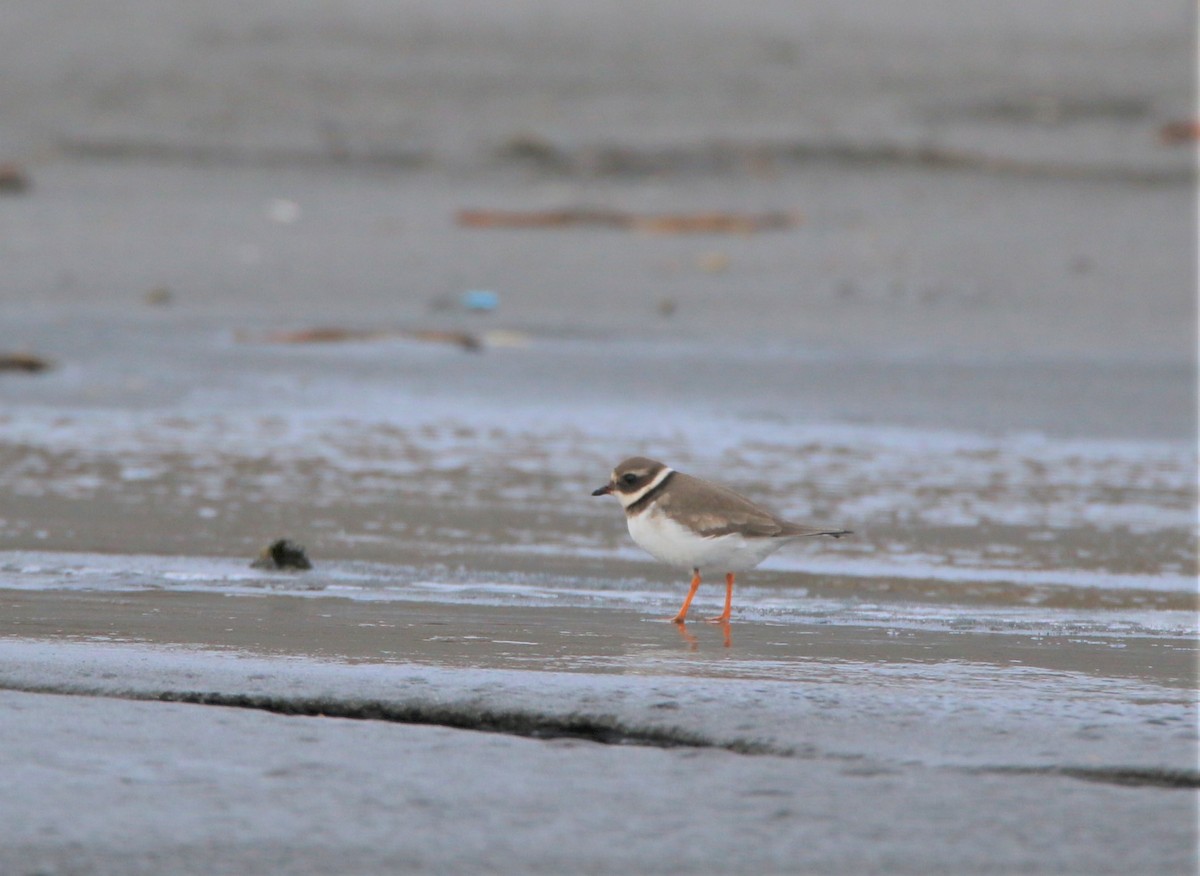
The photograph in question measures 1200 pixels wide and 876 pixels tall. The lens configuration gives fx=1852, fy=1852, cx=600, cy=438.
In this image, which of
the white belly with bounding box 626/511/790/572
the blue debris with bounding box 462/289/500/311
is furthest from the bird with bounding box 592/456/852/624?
the blue debris with bounding box 462/289/500/311

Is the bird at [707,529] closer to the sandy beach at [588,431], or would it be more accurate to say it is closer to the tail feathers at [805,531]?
the tail feathers at [805,531]

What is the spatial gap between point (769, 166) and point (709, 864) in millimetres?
12973

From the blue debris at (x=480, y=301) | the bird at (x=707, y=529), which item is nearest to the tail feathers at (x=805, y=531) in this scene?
the bird at (x=707, y=529)

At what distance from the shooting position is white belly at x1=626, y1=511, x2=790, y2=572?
5535 millimetres

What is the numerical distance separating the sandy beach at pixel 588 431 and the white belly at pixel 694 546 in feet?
0.74

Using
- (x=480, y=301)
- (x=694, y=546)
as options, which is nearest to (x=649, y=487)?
(x=694, y=546)

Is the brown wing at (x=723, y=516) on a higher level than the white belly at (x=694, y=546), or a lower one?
higher

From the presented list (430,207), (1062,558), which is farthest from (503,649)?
(430,207)

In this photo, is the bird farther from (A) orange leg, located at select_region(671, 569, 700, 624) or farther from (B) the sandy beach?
(B) the sandy beach

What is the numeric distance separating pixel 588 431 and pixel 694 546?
3806 mm

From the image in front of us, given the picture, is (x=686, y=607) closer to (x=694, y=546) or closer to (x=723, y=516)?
→ (x=694, y=546)

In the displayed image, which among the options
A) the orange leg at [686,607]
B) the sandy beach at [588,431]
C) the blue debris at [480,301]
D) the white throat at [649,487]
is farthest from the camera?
the blue debris at [480,301]

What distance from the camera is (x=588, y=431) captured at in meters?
9.32

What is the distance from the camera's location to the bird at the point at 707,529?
5.52 meters
